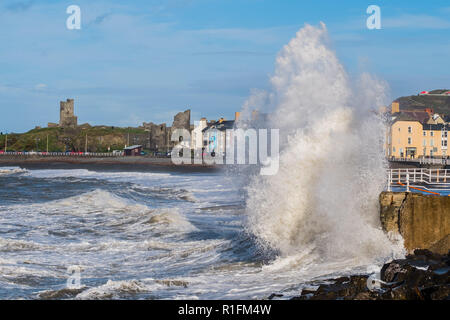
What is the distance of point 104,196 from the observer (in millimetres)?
28141

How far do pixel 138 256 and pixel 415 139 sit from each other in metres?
64.7

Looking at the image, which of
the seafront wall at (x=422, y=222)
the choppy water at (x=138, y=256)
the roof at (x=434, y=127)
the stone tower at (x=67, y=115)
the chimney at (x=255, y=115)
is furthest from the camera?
the stone tower at (x=67, y=115)

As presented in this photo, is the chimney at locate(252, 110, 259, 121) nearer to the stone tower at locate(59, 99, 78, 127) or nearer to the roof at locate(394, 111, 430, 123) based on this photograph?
the roof at locate(394, 111, 430, 123)

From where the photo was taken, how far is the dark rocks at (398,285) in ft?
27.4

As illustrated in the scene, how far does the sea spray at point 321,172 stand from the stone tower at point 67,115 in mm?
130595

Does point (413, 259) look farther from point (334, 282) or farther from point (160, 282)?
point (160, 282)

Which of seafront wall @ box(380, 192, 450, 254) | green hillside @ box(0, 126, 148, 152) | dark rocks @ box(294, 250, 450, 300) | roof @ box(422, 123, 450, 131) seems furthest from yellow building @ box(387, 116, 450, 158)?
green hillside @ box(0, 126, 148, 152)

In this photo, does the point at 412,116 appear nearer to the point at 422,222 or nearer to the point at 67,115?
the point at 422,222

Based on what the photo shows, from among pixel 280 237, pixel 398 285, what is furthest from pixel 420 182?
pixel 398 285

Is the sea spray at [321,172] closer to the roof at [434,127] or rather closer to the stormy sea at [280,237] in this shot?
the stormy sea at [280,237]

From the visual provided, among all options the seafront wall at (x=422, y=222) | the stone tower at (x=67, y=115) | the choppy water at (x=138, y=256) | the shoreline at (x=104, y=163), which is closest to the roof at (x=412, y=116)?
the shoreline at (x=104, y=163)

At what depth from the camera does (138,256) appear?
14.2 meters

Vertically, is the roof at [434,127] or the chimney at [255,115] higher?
the roof at [434,127]
